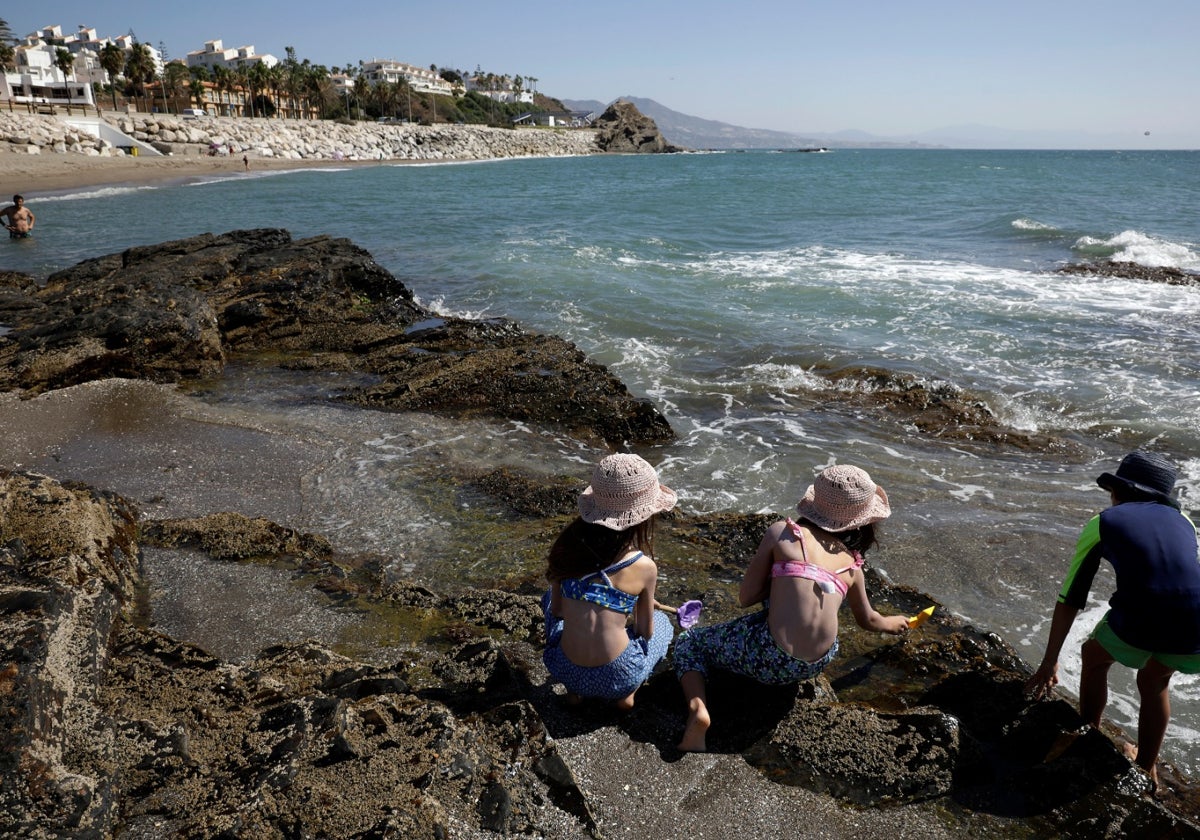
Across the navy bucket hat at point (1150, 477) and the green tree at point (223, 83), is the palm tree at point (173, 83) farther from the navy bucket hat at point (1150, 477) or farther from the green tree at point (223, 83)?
the navy bucket hat at point (1150, 477)

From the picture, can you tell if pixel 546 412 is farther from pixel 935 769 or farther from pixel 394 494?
pixel 935 769

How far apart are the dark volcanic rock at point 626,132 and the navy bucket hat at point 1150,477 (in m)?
142

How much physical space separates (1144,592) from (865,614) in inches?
46.1

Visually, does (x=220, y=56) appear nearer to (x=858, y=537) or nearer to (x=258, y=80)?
(x=258, y=80)

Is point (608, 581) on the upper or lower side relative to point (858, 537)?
lower

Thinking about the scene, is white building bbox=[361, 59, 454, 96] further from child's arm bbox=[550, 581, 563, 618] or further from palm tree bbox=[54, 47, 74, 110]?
child's arm bbox=[550, 581, 563, 618]

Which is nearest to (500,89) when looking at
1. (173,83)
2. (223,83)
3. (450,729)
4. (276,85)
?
(276,85)

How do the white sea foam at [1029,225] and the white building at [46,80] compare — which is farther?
the white building at [46,80]

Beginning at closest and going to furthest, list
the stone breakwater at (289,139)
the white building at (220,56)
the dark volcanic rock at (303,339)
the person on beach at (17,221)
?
the dark volcanic rock at (303,339), the person on beach at (17,221), the stone breakwater at (289,139), the white building at (220,56)

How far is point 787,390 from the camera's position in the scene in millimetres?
10523

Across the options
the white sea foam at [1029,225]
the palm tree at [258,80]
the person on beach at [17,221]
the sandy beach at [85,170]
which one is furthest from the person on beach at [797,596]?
the palm tree at [258,80]

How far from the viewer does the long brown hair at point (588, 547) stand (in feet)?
10.9

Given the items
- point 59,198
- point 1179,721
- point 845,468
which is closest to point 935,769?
point 845,468

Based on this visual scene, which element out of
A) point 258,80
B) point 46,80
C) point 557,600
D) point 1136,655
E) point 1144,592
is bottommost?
point 1136,655
